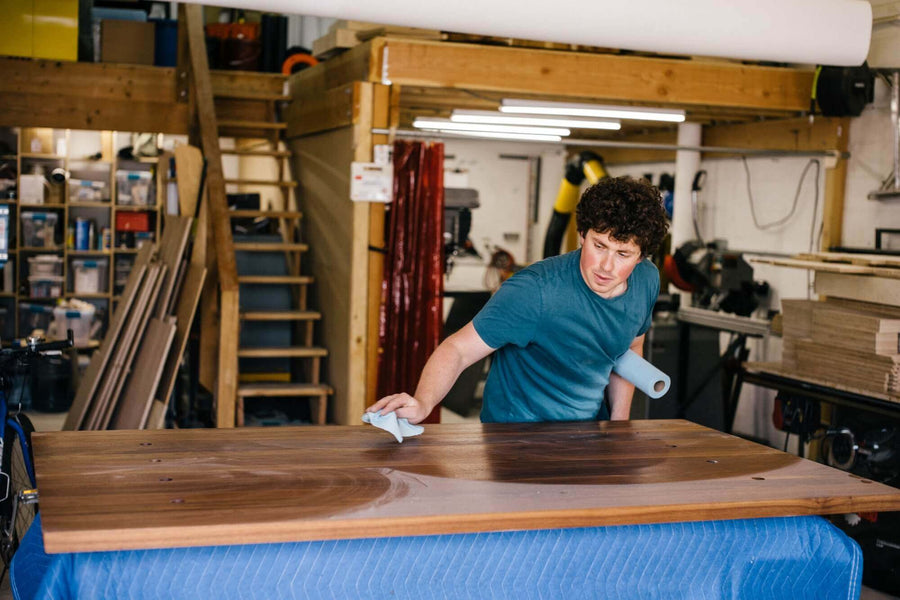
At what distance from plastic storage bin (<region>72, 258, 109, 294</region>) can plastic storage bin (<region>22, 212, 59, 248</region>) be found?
1.20 ft

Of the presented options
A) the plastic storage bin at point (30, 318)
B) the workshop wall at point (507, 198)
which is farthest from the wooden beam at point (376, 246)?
the plastic storage bin at point (30, 318)

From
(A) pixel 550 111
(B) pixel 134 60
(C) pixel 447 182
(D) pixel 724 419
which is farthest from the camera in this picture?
(C) pixel 447 182

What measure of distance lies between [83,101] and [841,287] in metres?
5.67

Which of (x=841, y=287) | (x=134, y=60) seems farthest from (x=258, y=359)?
(x=841, y=287)

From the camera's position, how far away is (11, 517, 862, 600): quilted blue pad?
6.34 ft

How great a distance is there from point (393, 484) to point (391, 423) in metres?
0.37

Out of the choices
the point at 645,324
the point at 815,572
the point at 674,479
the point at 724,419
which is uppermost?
the point at 645,324

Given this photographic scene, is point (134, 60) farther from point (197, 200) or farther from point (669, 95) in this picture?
point (669, 95)

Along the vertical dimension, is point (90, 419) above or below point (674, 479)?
below

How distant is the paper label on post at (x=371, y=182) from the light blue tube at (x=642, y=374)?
9.66 feet

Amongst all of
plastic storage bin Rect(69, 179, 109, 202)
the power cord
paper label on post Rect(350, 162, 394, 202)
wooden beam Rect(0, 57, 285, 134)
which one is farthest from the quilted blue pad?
plastic storage bin Rect(69, 179, 109, 202)

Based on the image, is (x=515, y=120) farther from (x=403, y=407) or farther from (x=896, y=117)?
(x=403, y=407)

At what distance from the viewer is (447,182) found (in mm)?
10453

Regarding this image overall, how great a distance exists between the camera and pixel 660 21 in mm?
3867
